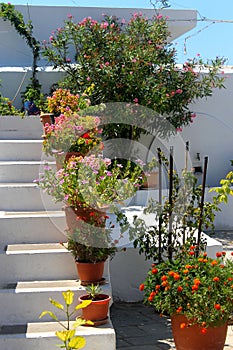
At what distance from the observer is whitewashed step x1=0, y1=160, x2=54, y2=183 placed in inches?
256

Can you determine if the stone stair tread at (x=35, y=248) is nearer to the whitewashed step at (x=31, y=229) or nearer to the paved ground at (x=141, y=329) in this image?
the whitewashed step at (x=31, y=229)

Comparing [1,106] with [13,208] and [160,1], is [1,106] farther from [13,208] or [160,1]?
[160,1]

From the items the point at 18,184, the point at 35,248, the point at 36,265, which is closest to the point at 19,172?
the point at 18,184

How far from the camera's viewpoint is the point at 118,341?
4887mm

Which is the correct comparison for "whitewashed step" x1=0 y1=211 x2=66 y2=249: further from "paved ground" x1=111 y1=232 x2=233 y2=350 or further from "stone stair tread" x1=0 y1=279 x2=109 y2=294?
"paved ground" x1=111 y1=232 x2=233 y2=350

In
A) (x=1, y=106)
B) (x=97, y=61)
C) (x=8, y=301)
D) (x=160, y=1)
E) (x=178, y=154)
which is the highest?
(x=160, y=1)

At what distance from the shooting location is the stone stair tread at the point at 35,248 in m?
5.18

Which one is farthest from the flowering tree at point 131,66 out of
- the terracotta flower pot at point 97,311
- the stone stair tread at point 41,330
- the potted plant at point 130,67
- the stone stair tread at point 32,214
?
the stone stair tread at point 41,330

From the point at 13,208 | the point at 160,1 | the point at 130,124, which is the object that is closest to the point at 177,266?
the point at 13,208

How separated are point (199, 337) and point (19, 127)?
4506 millimetres

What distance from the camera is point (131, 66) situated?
29.7 ft

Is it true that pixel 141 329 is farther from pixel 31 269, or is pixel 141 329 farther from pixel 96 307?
pixel 31 269

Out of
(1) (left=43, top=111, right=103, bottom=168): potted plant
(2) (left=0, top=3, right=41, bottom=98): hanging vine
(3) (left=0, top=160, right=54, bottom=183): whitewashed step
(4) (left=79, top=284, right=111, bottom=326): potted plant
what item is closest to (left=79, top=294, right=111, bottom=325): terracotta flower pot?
(4) (left=79, top=284, right=111, bottom=326): potted plant

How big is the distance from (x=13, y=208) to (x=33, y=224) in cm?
55
